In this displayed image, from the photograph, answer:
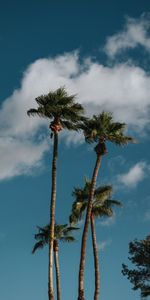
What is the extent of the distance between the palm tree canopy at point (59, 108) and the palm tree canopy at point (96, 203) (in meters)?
8.29

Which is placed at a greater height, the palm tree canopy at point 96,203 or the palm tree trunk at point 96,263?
the palm tree canopy at point 96,203

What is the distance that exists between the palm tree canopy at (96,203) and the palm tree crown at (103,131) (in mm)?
7146

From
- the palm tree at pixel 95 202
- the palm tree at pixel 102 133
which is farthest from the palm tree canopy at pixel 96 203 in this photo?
the palm tree at pixel 102 133

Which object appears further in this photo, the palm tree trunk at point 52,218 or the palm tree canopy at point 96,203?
the palm tree canopy at point 96,203

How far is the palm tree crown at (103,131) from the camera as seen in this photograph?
3994 centimetres

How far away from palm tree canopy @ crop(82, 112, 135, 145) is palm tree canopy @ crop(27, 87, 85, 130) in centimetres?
82

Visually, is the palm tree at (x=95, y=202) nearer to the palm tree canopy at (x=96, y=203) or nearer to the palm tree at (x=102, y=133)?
the palm tree canopy at (x=96, y=203)

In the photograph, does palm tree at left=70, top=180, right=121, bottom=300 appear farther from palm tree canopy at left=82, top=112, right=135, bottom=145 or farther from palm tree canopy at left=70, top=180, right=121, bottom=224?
palm tree canopy at left=82, top=112, right=135, bottom=145

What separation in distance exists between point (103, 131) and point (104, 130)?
0.33 feet

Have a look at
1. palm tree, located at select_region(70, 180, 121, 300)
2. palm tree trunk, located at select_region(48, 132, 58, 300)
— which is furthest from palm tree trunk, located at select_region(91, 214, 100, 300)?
palm tree trunk, located at select_region(48, 132, 58, 300)

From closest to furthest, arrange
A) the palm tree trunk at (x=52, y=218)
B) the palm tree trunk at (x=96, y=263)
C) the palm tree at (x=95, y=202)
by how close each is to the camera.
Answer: the palm tree trunk at (x=52, y=218) → the palm tree trunk at (x=96, y=263) → the palm tree at (x=95, y=202)

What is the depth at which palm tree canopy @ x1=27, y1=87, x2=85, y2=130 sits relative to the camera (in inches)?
1569

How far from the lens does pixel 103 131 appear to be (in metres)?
40.0

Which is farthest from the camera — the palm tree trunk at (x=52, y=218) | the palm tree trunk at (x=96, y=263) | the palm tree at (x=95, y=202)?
the palm tree at (x=95, y=202)
